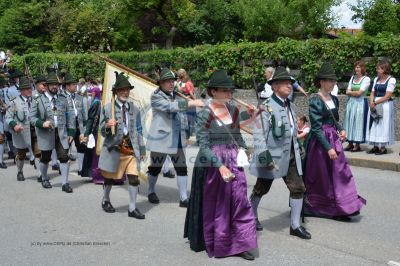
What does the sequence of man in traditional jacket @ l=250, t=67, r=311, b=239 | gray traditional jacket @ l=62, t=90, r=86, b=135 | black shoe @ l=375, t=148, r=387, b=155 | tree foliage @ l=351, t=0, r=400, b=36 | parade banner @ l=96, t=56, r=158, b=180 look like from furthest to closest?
tree foliage @ l=351, t=0, r=400, b=36 → black shoe @ l=375, t=148, r=387, b=155 → gray traditional jacket @ l=62, t=90, r=86, b=135 → parade banner @ l=96, t=56, r=158, b=180 → man in traditional jacket @ l=250, t=67, r=311, b=239

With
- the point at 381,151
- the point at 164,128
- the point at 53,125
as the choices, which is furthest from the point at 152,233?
the point at 381,151

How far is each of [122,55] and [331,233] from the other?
52.4ft

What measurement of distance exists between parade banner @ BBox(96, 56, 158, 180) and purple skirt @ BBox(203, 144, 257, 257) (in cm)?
234

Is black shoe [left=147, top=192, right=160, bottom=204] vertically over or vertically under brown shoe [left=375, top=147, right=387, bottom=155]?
under

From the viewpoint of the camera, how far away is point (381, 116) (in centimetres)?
1118

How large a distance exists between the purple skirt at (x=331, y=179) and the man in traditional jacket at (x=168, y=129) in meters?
1.90

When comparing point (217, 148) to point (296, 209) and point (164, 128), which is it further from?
point (164, 128)

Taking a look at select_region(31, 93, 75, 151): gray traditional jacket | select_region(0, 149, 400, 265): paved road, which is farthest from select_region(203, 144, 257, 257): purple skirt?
select_region(31, 93, 75, 151): gray traditional jacket

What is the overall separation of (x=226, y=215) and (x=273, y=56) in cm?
1024

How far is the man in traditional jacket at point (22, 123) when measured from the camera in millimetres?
10305

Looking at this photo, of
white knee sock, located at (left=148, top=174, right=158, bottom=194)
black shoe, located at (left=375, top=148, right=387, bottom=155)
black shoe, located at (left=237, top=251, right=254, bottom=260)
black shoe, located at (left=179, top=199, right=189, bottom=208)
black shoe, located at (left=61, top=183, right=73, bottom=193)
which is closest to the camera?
black shoe, located at (left=237, top=251, right=254, bottom=260)

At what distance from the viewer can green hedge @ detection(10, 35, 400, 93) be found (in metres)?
13.2

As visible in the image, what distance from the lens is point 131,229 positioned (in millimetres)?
6699

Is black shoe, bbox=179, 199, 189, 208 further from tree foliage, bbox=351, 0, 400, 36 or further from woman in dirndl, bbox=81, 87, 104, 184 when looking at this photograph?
tree foliage, bbox=351, 0, 400, 36
